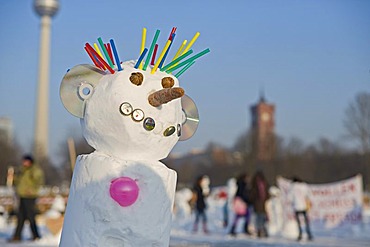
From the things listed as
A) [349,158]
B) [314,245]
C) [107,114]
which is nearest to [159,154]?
[107,114]

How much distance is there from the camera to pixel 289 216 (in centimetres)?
1330

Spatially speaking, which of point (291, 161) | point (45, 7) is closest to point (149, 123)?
point (291, 161)

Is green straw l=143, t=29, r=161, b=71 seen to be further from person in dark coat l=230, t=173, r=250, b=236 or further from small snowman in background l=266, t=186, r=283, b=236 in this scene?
small snowman in background l=266, t=186, r=283, b=236

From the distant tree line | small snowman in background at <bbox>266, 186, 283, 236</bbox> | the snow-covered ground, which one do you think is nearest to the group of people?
the snow-covered ground

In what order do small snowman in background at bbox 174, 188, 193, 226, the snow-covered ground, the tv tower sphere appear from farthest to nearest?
the tv tower sphere → small snowman in background at bbox 174, 188, 193, 226 → the snow-covered ground

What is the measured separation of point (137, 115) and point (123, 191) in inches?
26.0

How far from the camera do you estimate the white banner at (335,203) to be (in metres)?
13.8

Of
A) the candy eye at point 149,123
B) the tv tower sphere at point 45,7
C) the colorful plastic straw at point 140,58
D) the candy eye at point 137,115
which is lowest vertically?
the candy eye at point 149,123

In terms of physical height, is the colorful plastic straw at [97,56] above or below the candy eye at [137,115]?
above

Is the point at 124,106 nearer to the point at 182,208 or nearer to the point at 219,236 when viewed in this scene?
the point at 219,236

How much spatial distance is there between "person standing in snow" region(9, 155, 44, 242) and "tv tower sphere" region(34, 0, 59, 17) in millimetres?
71835

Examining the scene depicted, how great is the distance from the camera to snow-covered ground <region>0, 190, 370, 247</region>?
33.3 ft

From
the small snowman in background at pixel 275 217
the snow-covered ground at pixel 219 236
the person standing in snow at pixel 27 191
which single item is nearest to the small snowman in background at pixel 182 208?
the snow-covered ground at pixel 219 236

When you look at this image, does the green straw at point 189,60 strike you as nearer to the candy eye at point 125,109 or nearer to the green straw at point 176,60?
the green straw at point 176,60
